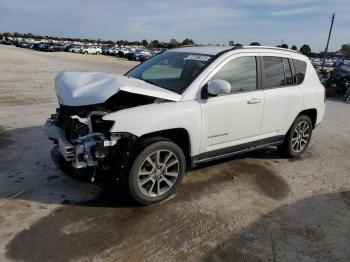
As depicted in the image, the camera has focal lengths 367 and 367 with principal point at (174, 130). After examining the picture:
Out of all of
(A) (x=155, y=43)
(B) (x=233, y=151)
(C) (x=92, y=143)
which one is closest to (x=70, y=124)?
(C) (x=92, y=143)

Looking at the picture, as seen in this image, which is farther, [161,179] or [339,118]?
[339,118]

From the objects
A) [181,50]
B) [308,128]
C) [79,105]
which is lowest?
[308,128]

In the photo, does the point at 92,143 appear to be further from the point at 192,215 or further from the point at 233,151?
the point at 233,151

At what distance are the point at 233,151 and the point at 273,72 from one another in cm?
143

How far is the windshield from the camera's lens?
4.77m

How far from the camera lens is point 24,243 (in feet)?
11.5

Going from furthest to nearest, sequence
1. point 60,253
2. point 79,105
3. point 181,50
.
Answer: point 181,50 < point 79,105 < point 60,253

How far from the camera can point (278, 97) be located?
218 inches

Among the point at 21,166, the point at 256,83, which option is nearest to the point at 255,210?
the point at 256,83

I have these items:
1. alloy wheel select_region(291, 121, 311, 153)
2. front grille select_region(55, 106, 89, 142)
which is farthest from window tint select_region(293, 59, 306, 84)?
front grille select_region(55, 106, 89, 142)

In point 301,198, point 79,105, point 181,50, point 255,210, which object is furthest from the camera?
point 181,50

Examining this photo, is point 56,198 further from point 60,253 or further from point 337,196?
point 337,196

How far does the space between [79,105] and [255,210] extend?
→ 2392mm

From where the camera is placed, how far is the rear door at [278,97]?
17.8 feet
